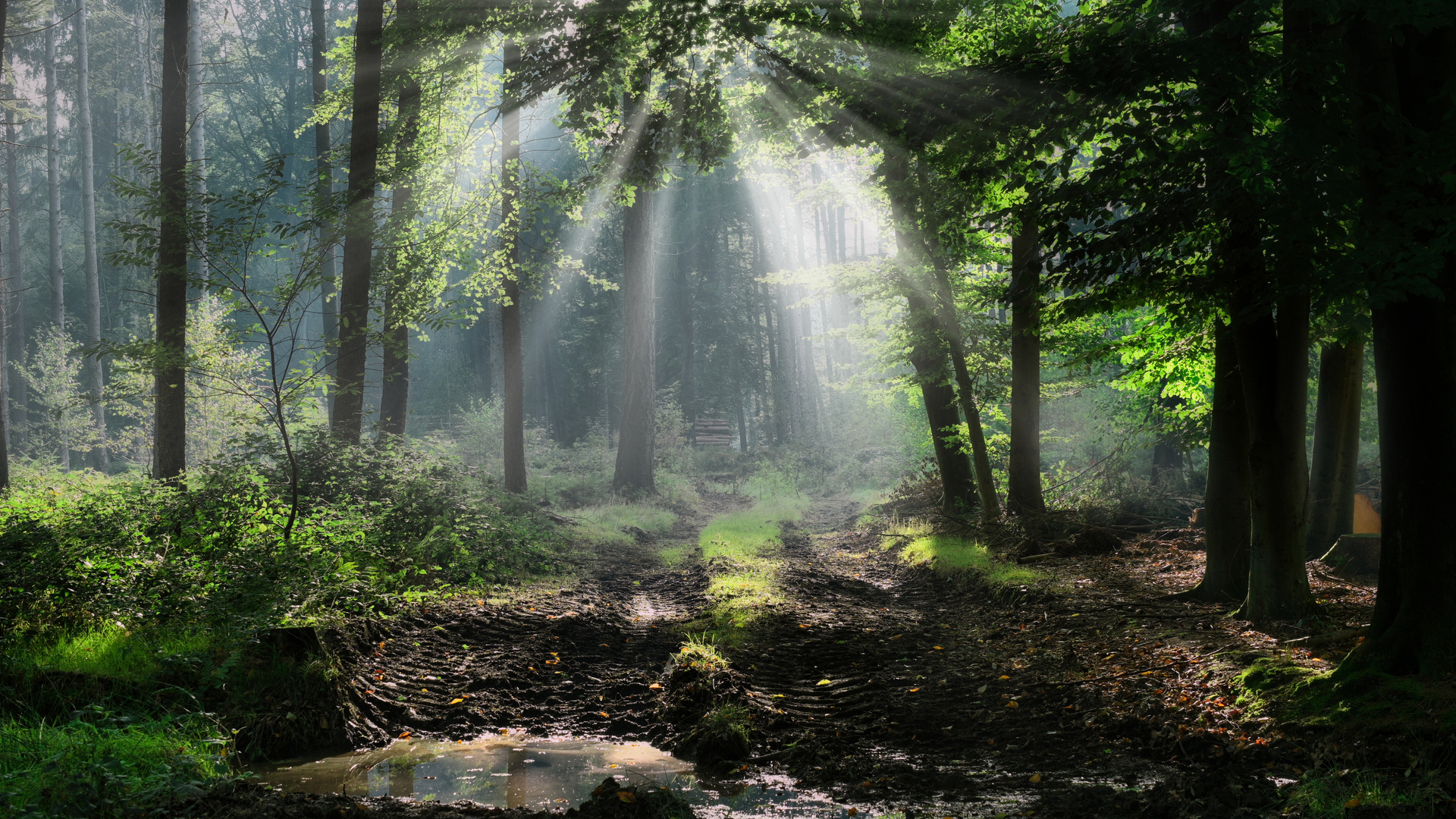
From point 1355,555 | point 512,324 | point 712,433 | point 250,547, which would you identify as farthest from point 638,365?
point 712,433

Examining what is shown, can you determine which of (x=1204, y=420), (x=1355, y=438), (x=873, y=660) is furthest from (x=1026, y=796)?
(x=1204, y=420)

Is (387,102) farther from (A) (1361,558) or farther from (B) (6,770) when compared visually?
(A) (1361,558)

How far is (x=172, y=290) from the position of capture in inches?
390

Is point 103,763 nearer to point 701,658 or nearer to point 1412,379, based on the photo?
point 701,658

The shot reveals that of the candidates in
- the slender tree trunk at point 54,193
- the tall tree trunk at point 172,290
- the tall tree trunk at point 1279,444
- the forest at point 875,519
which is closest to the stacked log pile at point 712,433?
the forest at point 875,519

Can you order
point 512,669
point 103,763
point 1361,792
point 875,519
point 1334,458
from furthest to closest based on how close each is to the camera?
point 875,519 → point 1334,458 → point 512,669 → point 103,763 → point 1361,792

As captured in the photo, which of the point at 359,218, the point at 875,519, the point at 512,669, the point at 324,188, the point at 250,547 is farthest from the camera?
the point at 875,519

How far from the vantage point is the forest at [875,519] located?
396cm

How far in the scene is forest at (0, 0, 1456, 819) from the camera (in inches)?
156

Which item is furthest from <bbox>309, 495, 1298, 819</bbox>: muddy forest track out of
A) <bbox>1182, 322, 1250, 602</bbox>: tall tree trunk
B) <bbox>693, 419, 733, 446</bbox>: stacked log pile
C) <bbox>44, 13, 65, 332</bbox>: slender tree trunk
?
<bbox>693, 419, 733, 446</bbox>: stacked log pile

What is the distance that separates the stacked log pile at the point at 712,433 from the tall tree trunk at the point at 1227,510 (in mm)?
28833

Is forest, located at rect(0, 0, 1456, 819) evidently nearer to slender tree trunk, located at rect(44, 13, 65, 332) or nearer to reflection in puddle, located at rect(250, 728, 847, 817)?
reflection in puddle, located at rect(250, 728, 847, 817)

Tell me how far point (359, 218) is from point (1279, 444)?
10.5 metres

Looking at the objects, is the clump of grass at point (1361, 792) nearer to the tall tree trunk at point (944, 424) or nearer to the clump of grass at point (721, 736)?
the clump of grass at point (721, 736)
